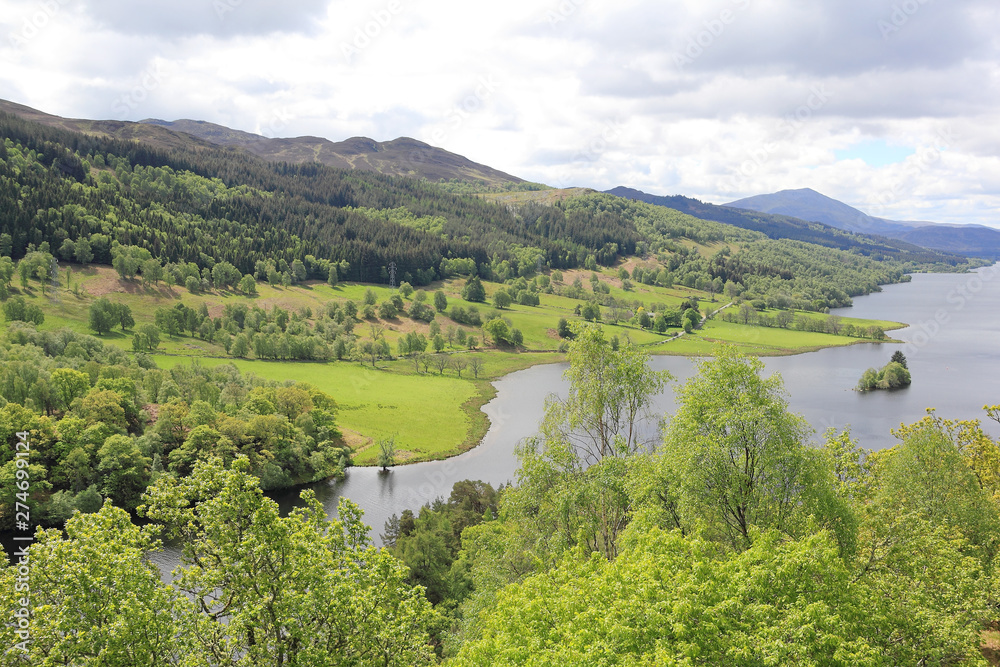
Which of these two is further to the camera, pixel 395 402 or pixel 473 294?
pixel 473 294

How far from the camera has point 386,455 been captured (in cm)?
6594

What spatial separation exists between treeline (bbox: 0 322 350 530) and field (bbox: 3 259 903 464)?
877 centimetres

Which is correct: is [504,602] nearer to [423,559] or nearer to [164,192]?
[423,559]

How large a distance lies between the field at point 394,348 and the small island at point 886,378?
22.0 metres

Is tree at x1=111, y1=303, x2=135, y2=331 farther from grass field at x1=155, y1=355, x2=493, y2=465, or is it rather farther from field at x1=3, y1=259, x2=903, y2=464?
grass field at x1=155, y1=355, x2=493, y2=465

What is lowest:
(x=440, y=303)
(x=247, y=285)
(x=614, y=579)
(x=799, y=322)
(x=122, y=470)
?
(x=122, y=470)

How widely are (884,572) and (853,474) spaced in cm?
928

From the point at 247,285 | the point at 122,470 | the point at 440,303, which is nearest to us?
the point at 122,470

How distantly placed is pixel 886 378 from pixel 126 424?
111 m

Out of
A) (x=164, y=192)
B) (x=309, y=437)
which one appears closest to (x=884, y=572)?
(x=309, y=437)

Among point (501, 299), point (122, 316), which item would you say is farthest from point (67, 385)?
point (501, 299)

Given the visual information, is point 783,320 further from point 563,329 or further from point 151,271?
point 151,271

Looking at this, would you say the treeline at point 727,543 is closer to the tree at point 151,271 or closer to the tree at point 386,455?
the tree at point 386,455

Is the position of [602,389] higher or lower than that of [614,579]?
higher
